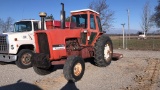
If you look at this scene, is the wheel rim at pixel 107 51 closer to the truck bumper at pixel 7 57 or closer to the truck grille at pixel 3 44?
the truck bumper at pixel 7 57

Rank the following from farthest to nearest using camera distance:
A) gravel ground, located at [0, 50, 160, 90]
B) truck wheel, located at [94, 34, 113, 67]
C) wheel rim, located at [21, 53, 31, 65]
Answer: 1. wheel rim, located at [21, 53, 31, 65]
2. truck wheel, located at [94, 34, 113, 67]
3. gravel ground, located at [0, 50, 160, 90]

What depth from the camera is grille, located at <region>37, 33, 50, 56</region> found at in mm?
8772

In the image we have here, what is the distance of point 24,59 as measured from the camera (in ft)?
38.2

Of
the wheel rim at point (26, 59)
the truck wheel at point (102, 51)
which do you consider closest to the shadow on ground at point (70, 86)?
the truck wheel at point (102, 51)

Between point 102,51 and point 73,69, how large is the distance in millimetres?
2414

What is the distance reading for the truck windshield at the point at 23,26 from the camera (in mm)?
12798

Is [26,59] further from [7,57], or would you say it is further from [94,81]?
[94,81]

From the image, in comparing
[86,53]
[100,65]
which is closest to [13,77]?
[86,53]

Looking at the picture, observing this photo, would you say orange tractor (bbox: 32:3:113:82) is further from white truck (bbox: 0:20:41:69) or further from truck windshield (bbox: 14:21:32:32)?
truck windshield (bbox: 14:21:32:32)

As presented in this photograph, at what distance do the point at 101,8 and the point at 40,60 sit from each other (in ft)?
80.4

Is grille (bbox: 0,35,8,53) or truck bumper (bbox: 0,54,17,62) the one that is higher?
grille (bbox: 0,35,8,53)

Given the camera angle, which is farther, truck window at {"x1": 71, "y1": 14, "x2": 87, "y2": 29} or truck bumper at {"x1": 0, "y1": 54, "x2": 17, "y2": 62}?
truck bumper at {"x1": 0, "y1": 54, "x2": 17, "y2": 62}

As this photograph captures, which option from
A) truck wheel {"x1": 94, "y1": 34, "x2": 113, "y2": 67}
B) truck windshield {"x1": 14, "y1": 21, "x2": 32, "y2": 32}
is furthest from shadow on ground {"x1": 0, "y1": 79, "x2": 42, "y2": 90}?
truck windshield {"x1": 14, "y1": 21, "x2": 32, "y2": 32}

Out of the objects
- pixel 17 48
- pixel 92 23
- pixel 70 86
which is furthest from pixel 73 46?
pixel 17 48
